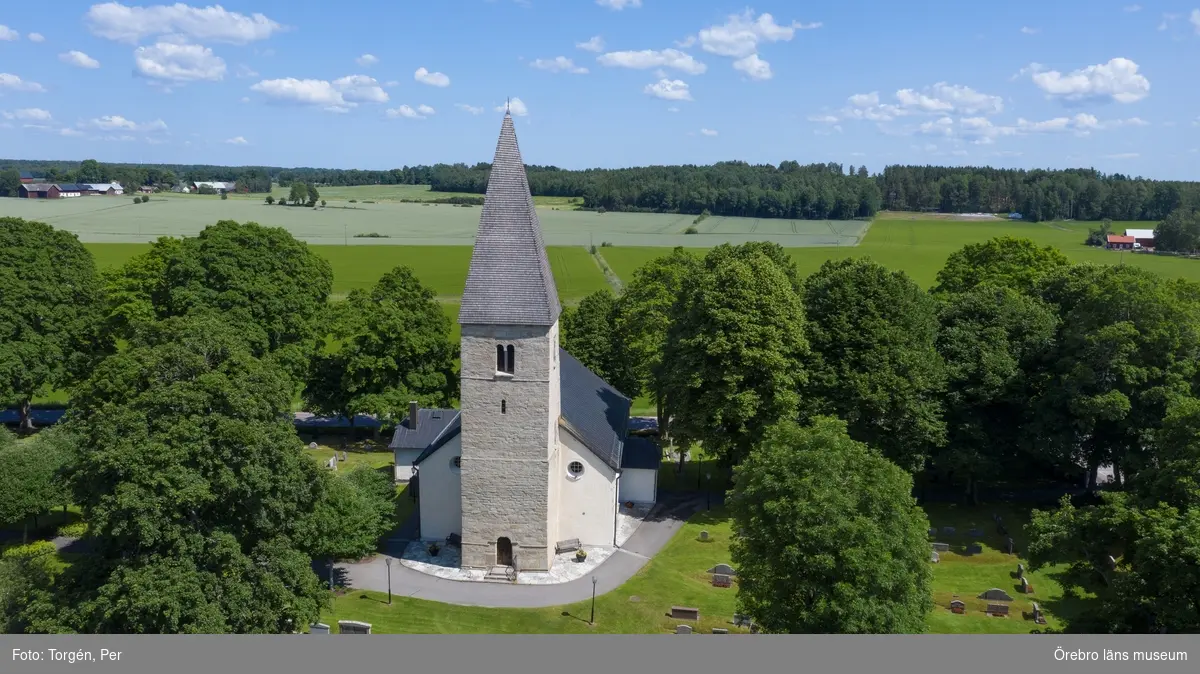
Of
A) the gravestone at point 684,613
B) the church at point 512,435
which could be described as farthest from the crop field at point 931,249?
the gravestone at point 684,613

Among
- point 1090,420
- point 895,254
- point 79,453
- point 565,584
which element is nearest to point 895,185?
point 895,254

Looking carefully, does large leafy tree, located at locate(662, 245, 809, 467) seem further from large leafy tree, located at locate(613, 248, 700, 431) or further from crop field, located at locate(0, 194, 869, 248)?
crop field, located at locate(0, 194, 869, 248)

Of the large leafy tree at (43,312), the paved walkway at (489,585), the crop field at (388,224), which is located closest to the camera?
the paved walkway at (489,585)

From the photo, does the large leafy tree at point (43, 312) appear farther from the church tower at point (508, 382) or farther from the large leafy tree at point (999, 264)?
the large leafy tree at point (999, 264)

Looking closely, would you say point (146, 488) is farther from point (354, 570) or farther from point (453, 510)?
point (453, 510)

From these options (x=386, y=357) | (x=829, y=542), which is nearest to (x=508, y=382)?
(x=829, y=542)
